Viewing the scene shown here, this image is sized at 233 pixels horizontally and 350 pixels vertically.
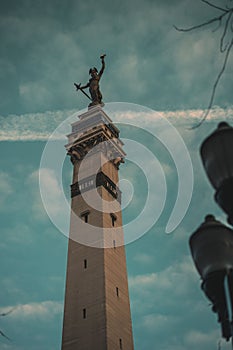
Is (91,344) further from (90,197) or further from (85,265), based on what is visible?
(90,197)

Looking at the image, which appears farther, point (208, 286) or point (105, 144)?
point (105, 144)

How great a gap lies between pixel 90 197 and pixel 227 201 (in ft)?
119

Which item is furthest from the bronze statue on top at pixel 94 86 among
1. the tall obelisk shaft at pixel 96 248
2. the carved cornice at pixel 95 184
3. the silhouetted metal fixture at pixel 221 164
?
the silhouetted metal fixture at pixel 221 164

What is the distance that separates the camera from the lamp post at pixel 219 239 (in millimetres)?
5609

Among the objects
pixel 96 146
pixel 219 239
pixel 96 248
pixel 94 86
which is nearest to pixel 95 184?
pixel 96 146

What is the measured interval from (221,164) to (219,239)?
Result: 3.49ft

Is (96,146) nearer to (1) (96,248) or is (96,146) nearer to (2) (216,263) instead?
(1) (96,248)

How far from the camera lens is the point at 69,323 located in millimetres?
33125

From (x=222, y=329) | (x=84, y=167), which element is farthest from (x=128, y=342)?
(x=222, y=329)

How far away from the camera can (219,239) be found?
588cm

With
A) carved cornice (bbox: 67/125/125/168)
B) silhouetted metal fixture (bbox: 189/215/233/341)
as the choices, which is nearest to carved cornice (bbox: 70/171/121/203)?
carved cornice (bbox: 67/125/125/168)

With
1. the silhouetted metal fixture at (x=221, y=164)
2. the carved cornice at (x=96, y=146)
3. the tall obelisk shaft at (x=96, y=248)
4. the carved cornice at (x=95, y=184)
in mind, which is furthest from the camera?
the carved cornice at (x=96, y=146)

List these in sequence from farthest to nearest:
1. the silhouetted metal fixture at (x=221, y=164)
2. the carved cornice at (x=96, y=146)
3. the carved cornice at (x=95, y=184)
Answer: the carved cornice at (x=96, y=146), the carved cornice at (x=95, y=184), the silhouetted metal fixture at (x=221, y=164)

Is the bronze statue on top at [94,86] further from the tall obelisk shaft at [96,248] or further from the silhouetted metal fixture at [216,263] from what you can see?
the silhouetted metal fixture at [216,263]
